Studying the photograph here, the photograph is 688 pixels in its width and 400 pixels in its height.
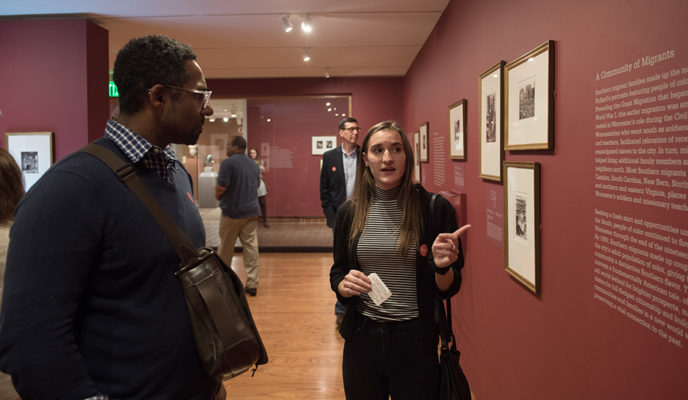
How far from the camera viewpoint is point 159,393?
1031mm

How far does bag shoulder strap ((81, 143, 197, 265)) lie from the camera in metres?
1.00

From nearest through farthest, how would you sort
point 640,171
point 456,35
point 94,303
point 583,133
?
1. point 94,303
2. point 640,171
3. point 583,133
4. point 456,35

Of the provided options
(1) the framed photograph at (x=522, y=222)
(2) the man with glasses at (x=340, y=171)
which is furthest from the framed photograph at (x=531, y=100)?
(2) the man with glasses at (x=340, y=171)

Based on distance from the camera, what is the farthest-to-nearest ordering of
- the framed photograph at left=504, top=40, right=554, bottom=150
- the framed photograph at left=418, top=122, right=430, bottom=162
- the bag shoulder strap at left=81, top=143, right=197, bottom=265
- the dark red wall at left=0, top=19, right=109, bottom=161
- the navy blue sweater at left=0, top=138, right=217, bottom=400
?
the framed photograph at left=418, top=122, right=430, bottom=162 → the dark red wall at left=0, top=19, right=109, bottom=161 → the framed photograph at left=504, top=40, right=554, bottom=150 → the bag shoulder strap at left=81, top=143, right=197, bottom=265 → the navy blue sweater at left=0, top=138, right=217, bottom=400

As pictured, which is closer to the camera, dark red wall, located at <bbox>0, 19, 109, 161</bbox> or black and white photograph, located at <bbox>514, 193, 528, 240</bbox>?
black and white photograph, located at <bbox>514, 193, 528, 240</bbox>

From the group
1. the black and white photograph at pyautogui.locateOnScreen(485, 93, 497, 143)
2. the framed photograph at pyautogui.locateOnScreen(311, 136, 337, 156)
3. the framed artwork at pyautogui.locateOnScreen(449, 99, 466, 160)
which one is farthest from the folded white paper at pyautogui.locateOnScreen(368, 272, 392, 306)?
the framed photograph at pyautogui.locateOnScreen(311, 136, 337, 156)

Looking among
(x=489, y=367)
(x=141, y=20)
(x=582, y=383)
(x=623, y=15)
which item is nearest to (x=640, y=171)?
(x=623, y=15)

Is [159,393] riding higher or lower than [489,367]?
higher

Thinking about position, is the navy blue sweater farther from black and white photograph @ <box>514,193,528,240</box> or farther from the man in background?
the man in background

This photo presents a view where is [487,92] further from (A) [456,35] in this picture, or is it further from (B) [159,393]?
(B) [159,393]

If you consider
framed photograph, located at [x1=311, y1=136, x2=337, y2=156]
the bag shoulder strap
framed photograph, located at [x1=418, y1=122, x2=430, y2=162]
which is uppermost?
framed photograph, located at [x1=311, y1=136, x2=337, y2=156]

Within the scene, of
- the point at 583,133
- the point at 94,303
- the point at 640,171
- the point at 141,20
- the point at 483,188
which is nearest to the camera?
the point at 94,303

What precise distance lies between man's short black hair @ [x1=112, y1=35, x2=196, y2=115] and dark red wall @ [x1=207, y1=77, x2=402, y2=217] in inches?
242

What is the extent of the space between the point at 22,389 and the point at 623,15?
1.70 meters
